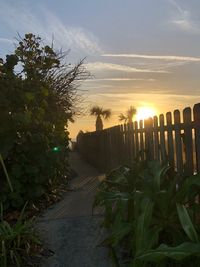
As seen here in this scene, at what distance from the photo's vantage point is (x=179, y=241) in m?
4.76

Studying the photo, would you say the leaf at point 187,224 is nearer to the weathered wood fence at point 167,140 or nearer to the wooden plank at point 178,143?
the weathered wood fence at point 167,140

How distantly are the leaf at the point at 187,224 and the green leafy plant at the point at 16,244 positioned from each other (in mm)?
1932

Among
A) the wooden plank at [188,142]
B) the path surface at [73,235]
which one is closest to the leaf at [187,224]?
the path surface at [73,235]

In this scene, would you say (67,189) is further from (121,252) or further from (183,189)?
(183,189)

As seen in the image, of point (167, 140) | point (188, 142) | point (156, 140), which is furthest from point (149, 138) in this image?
point (188, 142)

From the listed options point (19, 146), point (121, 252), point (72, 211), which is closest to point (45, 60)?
point (19, 146)

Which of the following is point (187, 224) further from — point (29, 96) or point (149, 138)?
point (29, 96)

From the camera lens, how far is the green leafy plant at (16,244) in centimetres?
559

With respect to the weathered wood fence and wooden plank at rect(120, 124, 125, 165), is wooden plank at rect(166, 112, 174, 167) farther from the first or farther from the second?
wooden plank at rect(120, 124, 125, 165)

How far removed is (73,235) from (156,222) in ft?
5.84

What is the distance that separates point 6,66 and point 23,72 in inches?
54.9

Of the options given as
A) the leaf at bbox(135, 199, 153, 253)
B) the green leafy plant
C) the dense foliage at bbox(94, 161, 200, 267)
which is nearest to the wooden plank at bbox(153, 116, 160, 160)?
the dense foliage at bbox(94, 161, 200, 267)

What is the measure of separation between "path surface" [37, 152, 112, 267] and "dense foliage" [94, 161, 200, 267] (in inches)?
11.2

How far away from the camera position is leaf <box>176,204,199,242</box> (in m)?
4.22
